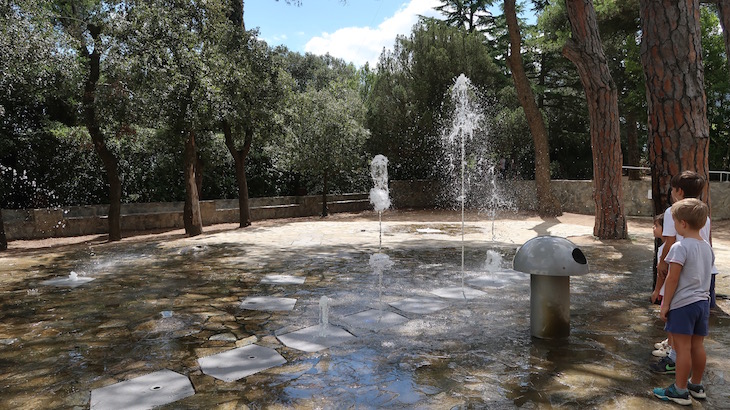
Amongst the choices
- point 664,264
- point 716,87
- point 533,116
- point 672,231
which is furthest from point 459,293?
point 716,87

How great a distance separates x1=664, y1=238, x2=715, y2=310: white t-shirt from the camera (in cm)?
260

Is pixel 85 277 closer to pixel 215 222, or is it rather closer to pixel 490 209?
pixel 215 222

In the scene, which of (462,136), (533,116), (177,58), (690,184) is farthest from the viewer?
(462,136)

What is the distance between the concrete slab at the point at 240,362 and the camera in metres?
3.09

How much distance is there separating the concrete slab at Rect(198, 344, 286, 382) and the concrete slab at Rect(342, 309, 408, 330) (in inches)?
34.0

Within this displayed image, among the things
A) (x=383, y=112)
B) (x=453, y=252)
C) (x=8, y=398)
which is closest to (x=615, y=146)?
(x=453, y=252)

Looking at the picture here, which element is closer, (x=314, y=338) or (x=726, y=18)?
(x=314, y=338)

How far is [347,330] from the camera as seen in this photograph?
3.95 m

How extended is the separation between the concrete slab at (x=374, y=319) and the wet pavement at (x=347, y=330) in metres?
0.07

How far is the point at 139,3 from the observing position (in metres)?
9.93

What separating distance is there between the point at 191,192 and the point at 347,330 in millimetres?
8692

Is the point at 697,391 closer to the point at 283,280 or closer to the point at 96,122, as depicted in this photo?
the point at 283,280

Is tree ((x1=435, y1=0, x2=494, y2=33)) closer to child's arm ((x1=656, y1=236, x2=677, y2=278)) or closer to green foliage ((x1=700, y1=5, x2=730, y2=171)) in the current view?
green foliage ((x1=700, y1=5, x2=730, y2=171))

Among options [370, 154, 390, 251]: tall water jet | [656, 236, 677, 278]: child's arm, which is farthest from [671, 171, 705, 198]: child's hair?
[370, 154, 390, 251]: tall water jet
